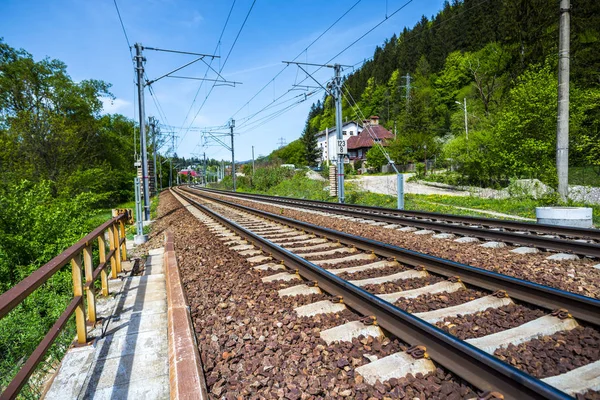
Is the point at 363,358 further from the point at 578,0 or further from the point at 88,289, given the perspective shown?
the point at 578,0

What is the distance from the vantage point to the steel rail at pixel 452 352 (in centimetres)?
208

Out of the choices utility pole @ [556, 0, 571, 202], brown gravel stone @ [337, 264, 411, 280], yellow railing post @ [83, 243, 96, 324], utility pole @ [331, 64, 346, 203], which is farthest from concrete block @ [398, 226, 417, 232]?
utility pole @ [331, 64, 346, 203]

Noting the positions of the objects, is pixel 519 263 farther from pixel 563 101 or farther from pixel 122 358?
pixel 563 101

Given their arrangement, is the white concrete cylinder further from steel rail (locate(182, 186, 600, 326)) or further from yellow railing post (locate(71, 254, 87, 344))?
yellow railing post (locate(71, 254, 87, 344))

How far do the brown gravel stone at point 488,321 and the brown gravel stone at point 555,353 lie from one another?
305mm

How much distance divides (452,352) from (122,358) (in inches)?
109

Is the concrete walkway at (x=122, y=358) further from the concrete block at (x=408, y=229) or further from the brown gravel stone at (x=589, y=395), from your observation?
the concrete block at (x=408, y=229)

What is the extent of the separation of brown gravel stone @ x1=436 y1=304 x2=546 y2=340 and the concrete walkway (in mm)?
2460

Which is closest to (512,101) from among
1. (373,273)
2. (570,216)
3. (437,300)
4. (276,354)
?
(570,216)

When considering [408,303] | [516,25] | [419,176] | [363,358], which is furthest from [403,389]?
[516,25]

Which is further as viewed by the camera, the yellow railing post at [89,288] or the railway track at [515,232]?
the railway track at [515,232]

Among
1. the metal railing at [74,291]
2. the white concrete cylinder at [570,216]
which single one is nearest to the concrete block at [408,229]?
the white concrete cylinder at [570,216]

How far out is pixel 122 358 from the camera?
3.14 m

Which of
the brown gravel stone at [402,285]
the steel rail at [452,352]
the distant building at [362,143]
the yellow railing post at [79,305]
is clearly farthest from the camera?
the distant building at [362,143]
